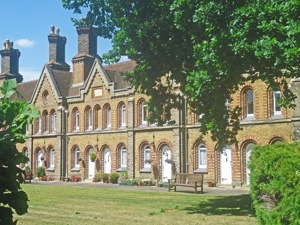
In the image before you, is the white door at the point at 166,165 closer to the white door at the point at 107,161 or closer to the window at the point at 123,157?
→ the window at the point at 123,157

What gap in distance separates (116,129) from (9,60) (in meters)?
24.8

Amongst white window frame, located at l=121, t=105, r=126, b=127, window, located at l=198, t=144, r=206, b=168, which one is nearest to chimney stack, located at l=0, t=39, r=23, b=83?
white window frame, located at l=121, t=105, r=126, b=127

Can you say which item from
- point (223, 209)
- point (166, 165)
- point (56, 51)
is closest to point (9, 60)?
point (56, 51)

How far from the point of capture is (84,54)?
4328 cm

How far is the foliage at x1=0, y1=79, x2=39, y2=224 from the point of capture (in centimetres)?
381

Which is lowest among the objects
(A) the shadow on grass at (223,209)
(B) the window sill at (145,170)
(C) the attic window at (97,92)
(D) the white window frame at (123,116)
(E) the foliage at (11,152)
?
(A) the shadow on grass at (223,209)

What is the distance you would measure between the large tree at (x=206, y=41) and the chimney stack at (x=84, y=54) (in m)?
25.7

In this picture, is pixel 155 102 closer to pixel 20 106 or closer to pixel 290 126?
pixel 290 126

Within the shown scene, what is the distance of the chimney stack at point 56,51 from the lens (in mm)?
49156

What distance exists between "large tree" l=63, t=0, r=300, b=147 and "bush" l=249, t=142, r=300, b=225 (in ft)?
11.4

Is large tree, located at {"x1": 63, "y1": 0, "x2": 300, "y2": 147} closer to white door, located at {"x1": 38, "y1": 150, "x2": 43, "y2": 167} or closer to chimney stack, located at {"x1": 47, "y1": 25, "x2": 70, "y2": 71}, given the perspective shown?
white door, located at {"x1": 38, "y1": 150, "x2": 43, "y2": 167}

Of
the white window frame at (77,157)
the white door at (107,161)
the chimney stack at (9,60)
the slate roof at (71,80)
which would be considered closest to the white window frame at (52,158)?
the white window frame at (77,157)

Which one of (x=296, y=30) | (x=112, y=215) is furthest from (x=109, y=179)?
(x=296, y=30)

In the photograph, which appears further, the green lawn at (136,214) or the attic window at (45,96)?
the attic window at (45,96)
